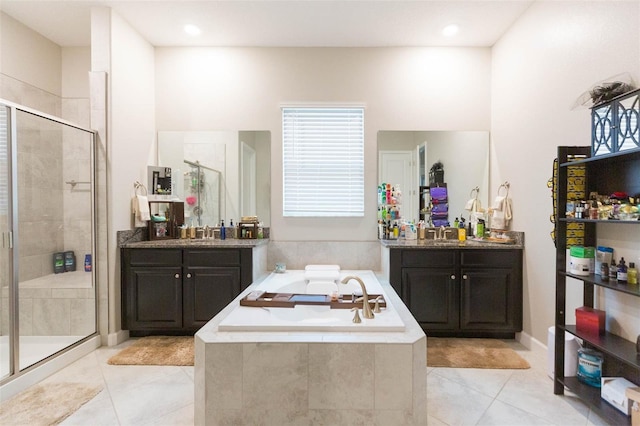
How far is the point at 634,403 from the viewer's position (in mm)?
1659

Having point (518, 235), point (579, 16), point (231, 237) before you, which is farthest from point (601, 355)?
point (231, 237)

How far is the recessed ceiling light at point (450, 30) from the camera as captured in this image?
3055mm

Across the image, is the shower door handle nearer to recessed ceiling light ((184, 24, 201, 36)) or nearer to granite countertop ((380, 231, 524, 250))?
recessed ceiling light ((184, 24, 201, 36))

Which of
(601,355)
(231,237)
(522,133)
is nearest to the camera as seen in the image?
(601,355)

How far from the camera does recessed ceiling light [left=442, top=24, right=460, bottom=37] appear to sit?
305 centimetres

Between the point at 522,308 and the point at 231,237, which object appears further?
the point at 231,237

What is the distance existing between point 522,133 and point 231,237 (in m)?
2.91

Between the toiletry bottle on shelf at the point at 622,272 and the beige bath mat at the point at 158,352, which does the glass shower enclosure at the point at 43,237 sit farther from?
the toiletry bottle on shelf at the point at 622,272

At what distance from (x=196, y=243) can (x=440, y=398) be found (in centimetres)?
232

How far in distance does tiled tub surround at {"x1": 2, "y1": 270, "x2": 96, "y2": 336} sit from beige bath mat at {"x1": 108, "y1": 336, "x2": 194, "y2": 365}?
43 cm

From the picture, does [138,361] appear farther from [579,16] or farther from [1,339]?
[579,16]

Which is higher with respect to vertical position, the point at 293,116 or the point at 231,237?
the point at 293,116

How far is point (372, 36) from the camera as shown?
323cm

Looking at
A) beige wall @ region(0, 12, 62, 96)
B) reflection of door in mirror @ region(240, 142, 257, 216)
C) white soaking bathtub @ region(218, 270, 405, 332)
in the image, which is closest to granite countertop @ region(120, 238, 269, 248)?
reflection of door in mirror @ region(240, 142, 257, 216)
